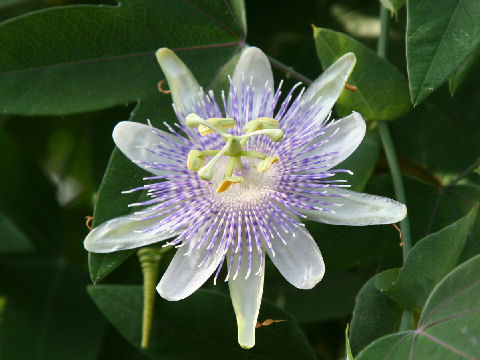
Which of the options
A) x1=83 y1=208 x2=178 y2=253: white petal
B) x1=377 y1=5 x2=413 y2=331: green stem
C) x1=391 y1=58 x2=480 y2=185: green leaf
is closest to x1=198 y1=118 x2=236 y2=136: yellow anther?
x1=83 y1=208 x2=178 y2=253: white petal

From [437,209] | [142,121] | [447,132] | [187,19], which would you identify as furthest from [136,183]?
[447,132]

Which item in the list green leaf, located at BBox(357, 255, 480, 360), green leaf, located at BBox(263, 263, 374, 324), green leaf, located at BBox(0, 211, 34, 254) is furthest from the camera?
green leaf, located at BBox(0, 211, 34, 254)

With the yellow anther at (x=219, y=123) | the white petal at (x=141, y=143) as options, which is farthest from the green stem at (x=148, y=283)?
the yellow anther at (x=219, y=123)

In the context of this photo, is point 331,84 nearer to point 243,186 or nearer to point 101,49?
point 243,186

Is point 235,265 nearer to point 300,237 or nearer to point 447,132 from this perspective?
point 300,237

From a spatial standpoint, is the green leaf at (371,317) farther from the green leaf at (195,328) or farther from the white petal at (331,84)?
the white petal at (331,84)

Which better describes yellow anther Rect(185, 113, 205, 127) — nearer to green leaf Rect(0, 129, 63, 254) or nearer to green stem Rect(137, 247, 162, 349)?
green stem Rect(137, 247, 162, 349)
